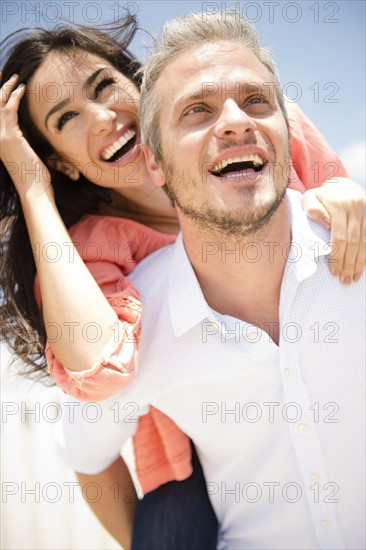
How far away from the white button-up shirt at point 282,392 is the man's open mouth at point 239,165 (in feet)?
0.60

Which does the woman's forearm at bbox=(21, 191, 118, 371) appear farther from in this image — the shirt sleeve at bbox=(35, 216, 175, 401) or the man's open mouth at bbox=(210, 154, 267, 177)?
the man's open mouth at bbox=(210, 154, 267, 177)

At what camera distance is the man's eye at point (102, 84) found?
4.89 feet

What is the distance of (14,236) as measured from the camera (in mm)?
1535

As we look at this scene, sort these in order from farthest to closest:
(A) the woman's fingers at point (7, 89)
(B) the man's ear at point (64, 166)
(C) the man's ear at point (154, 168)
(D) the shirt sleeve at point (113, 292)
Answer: (B) the man's ear at point (64, 166), (A) the woman's fingers at point (7, 89), (C) the man's ear at point (154, 168), (D) the shirt sleeve at point (113, 292)

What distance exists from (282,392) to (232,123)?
607 mm

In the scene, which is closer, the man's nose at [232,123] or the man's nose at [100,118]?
the man's nose at [232,123]

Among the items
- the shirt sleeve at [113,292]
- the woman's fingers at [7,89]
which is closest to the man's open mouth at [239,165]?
the shirt sleeve at [113,292]

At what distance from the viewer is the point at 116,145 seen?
1492 millimetres

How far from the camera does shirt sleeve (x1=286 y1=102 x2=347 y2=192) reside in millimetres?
1508

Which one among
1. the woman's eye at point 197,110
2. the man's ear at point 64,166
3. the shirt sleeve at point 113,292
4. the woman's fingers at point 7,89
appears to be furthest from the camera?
the man's ear at point 64,166

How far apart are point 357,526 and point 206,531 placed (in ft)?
1.35

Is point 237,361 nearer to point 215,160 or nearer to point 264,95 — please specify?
point 215,160

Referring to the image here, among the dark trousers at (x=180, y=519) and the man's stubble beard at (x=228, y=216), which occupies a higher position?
the man's stubble beard at (x=228, y=216)

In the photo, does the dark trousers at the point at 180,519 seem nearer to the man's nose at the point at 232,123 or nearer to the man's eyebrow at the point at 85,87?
the man's nose at the point at 232,123
